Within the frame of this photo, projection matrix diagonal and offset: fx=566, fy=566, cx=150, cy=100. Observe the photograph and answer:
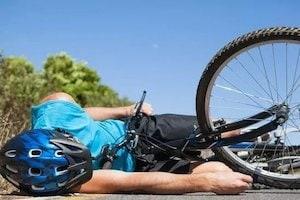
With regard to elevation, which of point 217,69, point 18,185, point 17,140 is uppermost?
point 217,69

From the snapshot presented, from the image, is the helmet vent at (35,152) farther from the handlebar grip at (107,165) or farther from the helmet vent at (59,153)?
the handlebar grip at (107,165)

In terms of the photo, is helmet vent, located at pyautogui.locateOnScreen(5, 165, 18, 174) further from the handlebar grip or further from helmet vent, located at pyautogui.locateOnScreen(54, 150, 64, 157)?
the handlebar grip

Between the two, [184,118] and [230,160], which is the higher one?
[184,118]

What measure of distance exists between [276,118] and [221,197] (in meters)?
0.97

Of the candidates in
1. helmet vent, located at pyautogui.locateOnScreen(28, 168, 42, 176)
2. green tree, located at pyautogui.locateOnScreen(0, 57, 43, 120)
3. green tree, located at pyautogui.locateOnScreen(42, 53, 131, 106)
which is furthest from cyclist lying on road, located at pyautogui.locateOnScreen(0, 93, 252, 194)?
green tree, located at pyautogui.locateOnScreen(42, 53, 131, 106)

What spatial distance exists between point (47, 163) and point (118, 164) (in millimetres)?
782

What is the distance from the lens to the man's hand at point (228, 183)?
4.02m

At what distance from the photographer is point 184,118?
5.10 m

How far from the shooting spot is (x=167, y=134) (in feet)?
16.1

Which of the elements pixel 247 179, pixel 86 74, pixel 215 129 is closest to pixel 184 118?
pixel 215 129

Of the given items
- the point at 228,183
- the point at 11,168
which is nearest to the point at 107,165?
the point at 11,168

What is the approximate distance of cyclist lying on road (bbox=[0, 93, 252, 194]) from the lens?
413 centimetres

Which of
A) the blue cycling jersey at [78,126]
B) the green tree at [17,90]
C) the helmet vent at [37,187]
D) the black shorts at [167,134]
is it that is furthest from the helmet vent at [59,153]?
the green tree at [17,90]

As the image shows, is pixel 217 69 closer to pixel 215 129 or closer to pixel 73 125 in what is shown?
pixel 215 129
